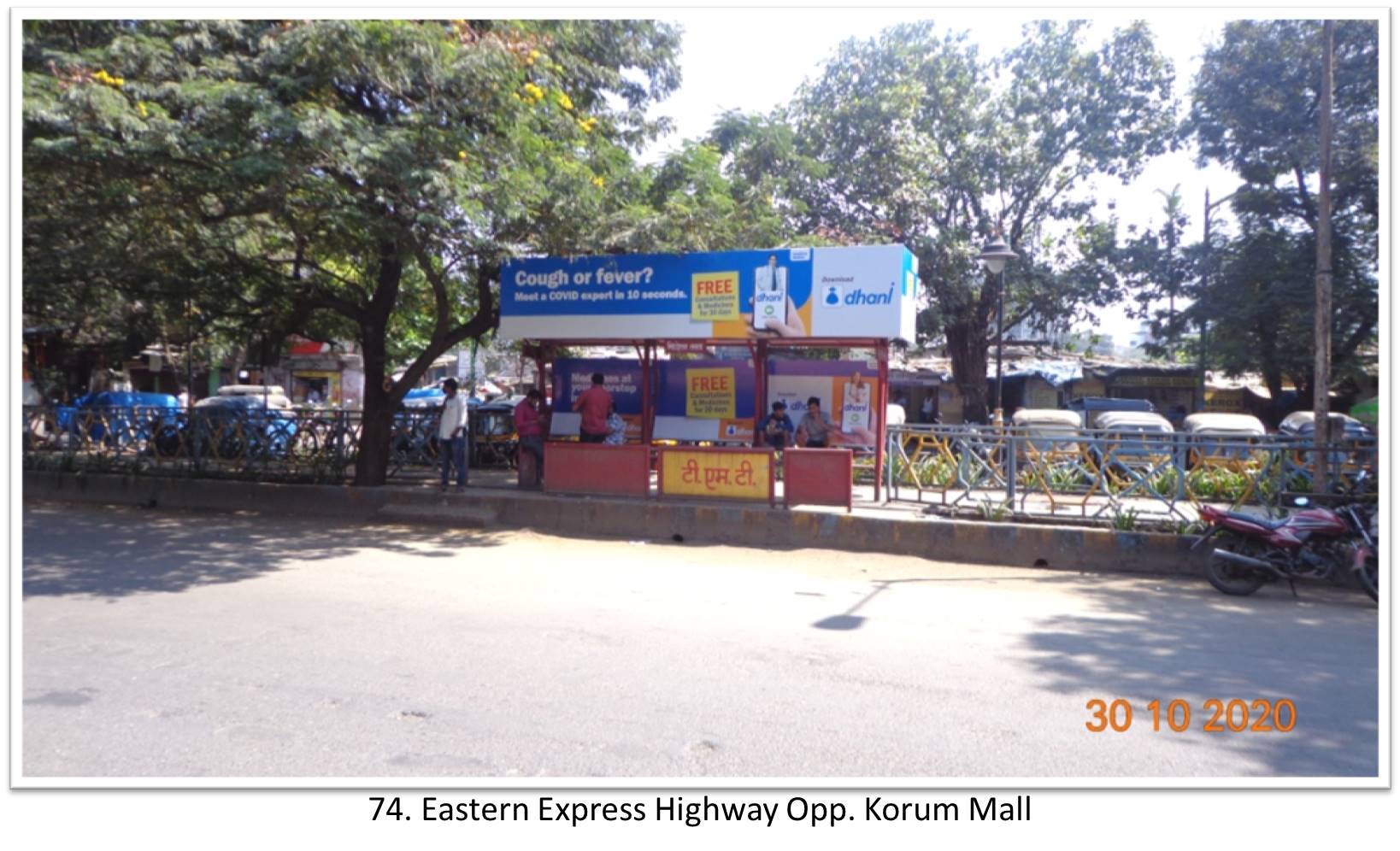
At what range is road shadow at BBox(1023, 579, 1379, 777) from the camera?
5.17 metres

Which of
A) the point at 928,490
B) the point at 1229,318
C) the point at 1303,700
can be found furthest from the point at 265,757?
the point at 1229,318

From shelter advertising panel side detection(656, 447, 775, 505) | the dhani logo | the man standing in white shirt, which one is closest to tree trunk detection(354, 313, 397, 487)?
the man standing in white shirt

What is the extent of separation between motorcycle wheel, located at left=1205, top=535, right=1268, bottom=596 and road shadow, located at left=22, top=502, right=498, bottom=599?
781 cm

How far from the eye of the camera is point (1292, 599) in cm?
905

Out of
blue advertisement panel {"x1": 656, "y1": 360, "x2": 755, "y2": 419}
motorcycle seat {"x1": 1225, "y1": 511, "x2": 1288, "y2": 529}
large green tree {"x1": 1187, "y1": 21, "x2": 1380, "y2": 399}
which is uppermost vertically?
large green tree {"x1": 1187, "y1": 21, "x2": 1380, "y2": 399}

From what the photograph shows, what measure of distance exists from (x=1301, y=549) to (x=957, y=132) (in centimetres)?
1744

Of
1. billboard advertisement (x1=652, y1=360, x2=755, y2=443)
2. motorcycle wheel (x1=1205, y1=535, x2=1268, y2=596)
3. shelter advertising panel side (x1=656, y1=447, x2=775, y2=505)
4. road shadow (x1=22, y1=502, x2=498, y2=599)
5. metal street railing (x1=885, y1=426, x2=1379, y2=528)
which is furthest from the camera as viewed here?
billboard advertisement (x1=652, y1=360, x2=755, y2=443)

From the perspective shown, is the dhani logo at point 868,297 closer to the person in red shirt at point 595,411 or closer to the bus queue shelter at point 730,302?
the bus queue shelter at point 730,302

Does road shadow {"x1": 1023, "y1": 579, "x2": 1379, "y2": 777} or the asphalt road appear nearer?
the asphalt road

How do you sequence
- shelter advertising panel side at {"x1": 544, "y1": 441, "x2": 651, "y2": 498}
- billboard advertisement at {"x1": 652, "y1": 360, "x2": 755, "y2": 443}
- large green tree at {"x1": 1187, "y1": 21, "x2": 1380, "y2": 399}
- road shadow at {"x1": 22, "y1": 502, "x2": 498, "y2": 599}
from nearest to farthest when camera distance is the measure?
road shadow at {"x1": 22, "y1": 502, "x2": 498, "y2": 599} < shelter advertising panel side at {"x1": 544, "y1": 441, "x2": 651, "y2": 498} < billboard advertisement at {"x1": 652, "y1": 360, "x2": 755, "y2": 443} < large green tree at {"x1": 1187, "y1": 21, "x2": 1380, "y2": 399}

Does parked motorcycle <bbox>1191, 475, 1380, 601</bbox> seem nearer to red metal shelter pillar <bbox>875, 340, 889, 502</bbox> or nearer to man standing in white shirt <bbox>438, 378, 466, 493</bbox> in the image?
red metal shelter pillar <bbox>875, 340, 889, 502</bbox>

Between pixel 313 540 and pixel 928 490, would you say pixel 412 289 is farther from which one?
pixel 928 490
